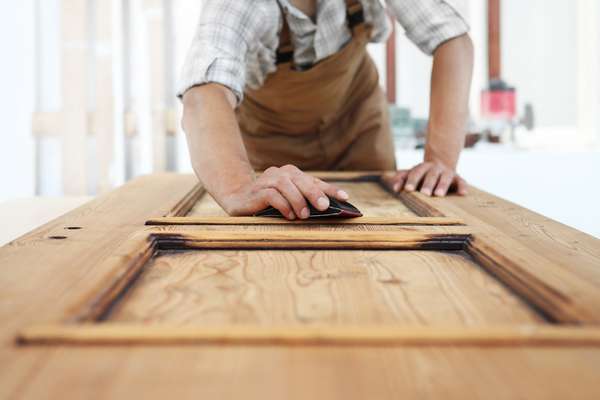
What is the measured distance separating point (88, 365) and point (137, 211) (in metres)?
0.69

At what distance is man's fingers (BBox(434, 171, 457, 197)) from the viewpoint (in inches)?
50.1

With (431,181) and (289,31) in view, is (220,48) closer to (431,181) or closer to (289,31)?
(289,31)

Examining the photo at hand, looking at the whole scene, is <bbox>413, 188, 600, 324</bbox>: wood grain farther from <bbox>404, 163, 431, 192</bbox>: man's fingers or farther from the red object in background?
the red object in background

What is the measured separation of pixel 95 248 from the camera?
2.61 feet

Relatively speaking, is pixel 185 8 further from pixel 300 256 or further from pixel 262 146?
pixel 300 256

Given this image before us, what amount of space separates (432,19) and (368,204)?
544 mm

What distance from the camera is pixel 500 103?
3.52m

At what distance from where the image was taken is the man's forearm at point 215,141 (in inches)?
42.4

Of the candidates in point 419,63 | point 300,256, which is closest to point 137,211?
point 300,256

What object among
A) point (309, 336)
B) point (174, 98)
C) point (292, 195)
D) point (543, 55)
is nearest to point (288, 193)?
point (292, 195)

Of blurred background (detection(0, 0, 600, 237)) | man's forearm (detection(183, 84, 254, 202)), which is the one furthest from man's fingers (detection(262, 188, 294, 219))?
blurred background (detection(0, 0, 600, 237))

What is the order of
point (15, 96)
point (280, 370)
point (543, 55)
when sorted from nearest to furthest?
point (280, 370) < point (15, 96) < point (543, 55)

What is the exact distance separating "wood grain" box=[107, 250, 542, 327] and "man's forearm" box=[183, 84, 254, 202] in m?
0.29

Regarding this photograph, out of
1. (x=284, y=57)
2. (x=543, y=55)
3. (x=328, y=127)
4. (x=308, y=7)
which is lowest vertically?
(x=328, y=127)
